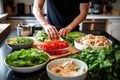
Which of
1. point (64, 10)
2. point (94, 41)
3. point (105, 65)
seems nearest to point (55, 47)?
point (94, 41)

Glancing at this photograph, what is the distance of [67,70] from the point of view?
0.94m

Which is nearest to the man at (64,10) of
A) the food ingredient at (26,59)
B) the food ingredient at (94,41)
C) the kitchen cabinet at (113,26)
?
the food ingredient at (94,41)

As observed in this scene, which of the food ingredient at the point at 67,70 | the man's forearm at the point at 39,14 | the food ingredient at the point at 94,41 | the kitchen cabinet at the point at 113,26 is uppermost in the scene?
the man's forearm at the point at 39,14

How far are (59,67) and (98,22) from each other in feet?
8.59

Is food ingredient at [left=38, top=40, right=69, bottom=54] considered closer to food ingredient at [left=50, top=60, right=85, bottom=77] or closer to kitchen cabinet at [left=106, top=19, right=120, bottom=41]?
food ingredient at [left=50, top=60, right=85, bottom=77]

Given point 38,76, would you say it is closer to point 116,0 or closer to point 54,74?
point 54,74

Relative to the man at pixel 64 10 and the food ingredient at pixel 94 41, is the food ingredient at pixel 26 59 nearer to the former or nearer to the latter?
the food ingredient at pixel 94 41

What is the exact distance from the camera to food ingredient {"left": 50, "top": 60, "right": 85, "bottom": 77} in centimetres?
91

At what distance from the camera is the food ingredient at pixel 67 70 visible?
0.91 meters

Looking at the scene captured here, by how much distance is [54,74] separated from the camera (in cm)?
89

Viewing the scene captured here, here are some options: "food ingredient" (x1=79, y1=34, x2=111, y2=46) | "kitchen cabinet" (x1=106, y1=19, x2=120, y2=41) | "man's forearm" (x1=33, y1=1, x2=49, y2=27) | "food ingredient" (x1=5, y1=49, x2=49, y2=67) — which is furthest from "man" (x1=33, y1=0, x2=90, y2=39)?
"kitchen cabinet" (x1=106, y1=19, x2=120, y2=41)

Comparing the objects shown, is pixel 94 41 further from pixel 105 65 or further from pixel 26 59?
pixel 26 59

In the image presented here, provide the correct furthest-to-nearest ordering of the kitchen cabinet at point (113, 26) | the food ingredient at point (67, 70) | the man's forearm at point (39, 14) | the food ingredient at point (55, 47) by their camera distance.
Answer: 1. the kitchen cabinet at point (113, 26)
2. the man's forearm at point (39, 14)
3. the food ingredient at point (55, 47)
4. the food ingredient at point (67, 70)

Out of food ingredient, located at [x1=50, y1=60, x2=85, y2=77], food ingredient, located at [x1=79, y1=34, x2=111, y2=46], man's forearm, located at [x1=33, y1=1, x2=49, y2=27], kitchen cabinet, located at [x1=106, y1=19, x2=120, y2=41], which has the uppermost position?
man's forearm, located at [x1=33, y1=1, x2=49, y2=27]
